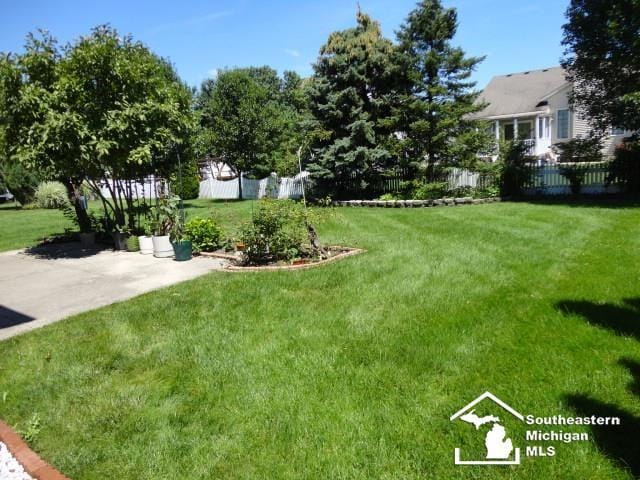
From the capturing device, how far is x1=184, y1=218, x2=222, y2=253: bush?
7833 mm

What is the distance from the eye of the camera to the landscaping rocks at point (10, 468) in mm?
2385

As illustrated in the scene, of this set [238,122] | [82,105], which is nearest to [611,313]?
[82,105]

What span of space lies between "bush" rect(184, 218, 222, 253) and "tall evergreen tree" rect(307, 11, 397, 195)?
766 cm

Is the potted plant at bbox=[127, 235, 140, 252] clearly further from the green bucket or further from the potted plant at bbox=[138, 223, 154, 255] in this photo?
the green bucket

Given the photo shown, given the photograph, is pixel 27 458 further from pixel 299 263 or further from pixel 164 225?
pixel 164 225

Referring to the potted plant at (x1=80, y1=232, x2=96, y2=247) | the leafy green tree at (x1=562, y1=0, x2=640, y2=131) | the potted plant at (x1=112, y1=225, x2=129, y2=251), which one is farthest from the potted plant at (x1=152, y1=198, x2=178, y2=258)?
the leafy green tree at (x1=562, y1=0, x2=640, y2=131)

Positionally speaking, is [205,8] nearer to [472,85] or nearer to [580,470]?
[472,85]

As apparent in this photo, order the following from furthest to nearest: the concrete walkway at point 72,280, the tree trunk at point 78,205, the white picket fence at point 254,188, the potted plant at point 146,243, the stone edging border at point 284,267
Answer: the white picket fence at point 254,188, the tree trunk at point 78,205, the potted plant at point 146,243, the stone edging border at point 284,267, the concrete walkway at point 72,280

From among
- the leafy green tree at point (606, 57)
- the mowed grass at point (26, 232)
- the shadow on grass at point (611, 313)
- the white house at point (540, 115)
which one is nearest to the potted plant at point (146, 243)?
the mowed grass at point (26, 232)

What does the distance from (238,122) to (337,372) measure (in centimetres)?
1924

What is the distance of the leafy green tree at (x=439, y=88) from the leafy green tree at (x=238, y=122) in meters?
8.81

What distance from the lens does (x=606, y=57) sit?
1241 centimetres

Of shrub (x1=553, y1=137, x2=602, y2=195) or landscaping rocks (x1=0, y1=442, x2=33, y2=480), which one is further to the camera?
shrub (x1=553, y1=137, x2=602, y2=195)

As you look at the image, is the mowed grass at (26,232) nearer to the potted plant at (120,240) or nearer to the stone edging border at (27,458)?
the potted plant at (120,240)
